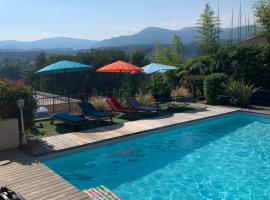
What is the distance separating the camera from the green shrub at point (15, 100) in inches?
351

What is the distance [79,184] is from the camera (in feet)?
24.9

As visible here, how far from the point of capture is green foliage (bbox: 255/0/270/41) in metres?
18.7

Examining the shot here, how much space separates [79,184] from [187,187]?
2582 mm

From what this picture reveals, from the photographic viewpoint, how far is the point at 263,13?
62.8 feet

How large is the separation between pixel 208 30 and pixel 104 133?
61.2 ft

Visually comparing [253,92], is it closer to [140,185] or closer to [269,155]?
[269,155]

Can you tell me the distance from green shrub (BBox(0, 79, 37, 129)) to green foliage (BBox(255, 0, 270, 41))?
14.2m

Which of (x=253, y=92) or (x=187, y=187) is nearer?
(x=187, y=187)

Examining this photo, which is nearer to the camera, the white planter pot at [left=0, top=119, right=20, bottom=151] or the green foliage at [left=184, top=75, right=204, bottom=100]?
the white planter pot at [left=0, top=119, right=20, bottom=151]

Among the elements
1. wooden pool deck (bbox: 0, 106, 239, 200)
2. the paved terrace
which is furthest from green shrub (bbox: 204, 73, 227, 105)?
wooden pool deck (bbox: 0, 106, 239, 200)

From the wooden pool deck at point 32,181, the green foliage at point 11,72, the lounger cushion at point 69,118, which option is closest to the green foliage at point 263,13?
the lounger cushion at point 69,118

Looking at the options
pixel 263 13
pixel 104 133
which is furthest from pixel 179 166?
pixel 263 13

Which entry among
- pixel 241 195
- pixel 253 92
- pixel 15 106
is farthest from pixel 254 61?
pixel 15 106

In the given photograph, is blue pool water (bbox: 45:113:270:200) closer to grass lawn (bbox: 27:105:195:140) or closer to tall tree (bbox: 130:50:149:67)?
grass lawn (bbox: 27:105:195:140)
